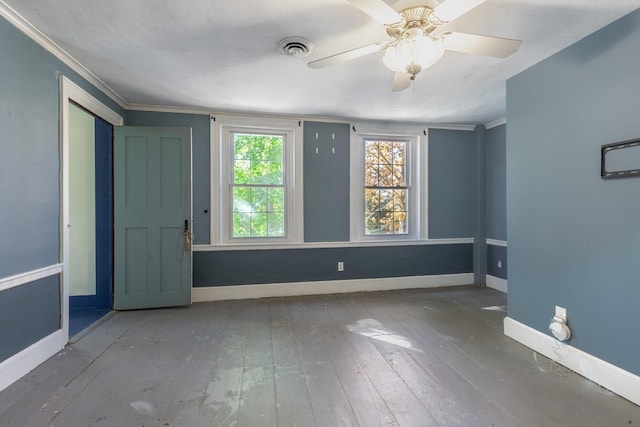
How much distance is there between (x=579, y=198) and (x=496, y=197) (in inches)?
82.5

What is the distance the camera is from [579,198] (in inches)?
81.9

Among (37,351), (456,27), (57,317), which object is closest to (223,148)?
(57,317)

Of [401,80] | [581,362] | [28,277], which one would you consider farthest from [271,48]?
[581,362]

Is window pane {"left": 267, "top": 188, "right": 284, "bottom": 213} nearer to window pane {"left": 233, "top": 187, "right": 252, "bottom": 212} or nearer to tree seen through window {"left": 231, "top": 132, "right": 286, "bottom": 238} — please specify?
tree seen through window {"left": 231, "top": 132, "right": 286, "bottom": 238}

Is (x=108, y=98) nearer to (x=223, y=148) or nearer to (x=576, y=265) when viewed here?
(x=223, y=148)

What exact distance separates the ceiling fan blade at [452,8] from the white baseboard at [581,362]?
227cm

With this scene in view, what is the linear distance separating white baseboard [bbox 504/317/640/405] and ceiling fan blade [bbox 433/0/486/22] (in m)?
Answer: 2.27

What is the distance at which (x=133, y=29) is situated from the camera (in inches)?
77.3

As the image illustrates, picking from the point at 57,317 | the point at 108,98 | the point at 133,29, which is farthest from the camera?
the point at 108,98

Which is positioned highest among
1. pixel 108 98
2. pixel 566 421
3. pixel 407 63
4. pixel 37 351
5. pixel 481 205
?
pixel 108 98

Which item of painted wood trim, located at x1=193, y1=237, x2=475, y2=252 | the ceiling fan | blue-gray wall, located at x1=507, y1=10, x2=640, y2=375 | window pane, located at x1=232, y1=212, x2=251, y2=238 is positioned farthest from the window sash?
the ceiling fan

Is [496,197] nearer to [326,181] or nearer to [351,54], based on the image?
[326,181]

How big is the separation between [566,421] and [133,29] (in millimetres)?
3495

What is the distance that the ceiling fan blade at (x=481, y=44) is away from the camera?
1534 millimetres
